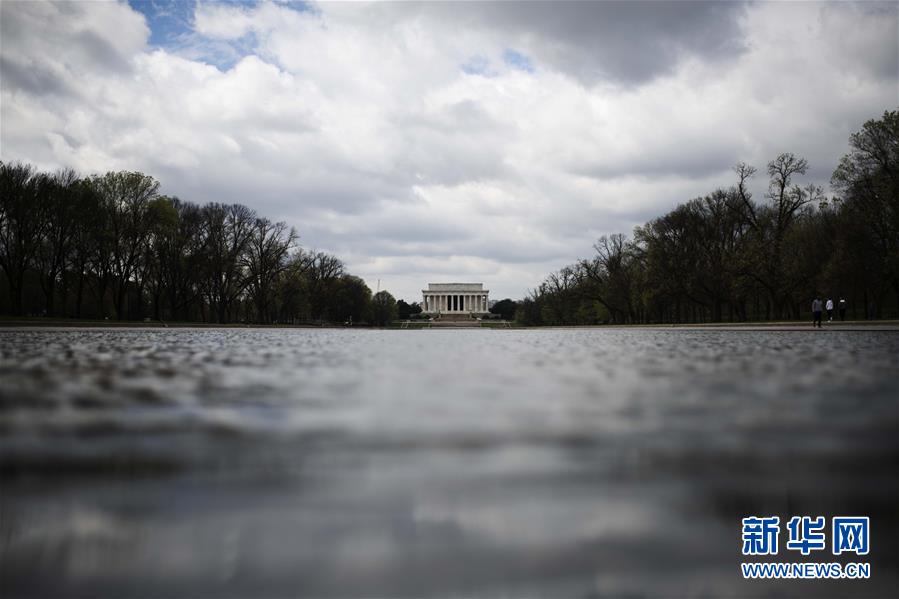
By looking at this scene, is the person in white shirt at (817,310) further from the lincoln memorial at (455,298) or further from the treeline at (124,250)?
the lincoln memorial at (455,298)

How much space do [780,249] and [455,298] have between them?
12847cm

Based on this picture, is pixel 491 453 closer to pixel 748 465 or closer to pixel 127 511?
pixel 748 465

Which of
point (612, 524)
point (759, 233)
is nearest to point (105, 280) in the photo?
point (759, 233)

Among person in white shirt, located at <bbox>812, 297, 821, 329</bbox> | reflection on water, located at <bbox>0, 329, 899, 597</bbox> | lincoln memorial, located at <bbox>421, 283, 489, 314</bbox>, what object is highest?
lincoln memorial, located at <bbox>421, 283, 489, 314</bbox>

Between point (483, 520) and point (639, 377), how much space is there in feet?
16.4

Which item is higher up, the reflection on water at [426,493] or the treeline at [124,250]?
the treeline at [124,250]

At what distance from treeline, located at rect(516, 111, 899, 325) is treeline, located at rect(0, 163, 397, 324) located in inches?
1641

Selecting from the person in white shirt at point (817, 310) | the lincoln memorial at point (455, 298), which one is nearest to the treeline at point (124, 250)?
the person in white shirt at point (817, 310)

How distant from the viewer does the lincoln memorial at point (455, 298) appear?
17675 centimetres

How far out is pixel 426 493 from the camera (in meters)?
2.42

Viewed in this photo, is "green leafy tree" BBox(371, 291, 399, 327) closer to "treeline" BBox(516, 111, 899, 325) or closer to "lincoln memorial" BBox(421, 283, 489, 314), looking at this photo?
"lincoln memorial" BBox(421, 283, 489, 314)

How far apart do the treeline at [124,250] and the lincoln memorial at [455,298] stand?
91520 mm

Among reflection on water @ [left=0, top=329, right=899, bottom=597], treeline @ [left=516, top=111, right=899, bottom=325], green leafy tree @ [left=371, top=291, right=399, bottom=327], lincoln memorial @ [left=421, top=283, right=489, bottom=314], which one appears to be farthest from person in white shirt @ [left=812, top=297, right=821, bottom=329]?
lincoln memorial @ [left=421, top=283, right=489, bottom=314]

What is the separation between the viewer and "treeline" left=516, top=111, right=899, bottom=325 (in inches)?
1628
